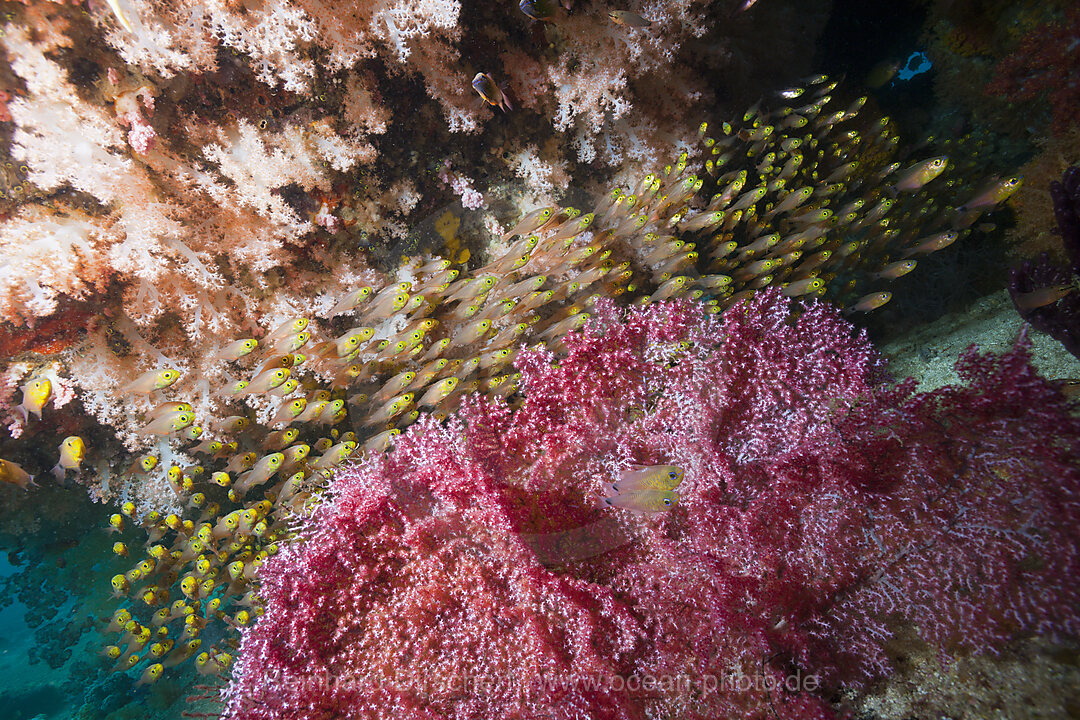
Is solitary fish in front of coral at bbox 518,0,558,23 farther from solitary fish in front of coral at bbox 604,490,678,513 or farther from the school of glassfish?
solitary fish in front of coral at bbox 604,490,678,513

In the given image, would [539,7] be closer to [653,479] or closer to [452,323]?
[452,323]

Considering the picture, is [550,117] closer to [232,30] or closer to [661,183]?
[661,183]

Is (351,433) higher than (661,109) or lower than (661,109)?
lower

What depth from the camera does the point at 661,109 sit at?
517 centimetres

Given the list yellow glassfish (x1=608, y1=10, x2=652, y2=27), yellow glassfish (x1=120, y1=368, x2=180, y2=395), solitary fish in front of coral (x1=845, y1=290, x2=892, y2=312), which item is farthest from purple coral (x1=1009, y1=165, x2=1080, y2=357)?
yellow glassfish (x1=120, y1=368, x2=180, y2=395)

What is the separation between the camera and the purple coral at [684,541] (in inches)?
89.4

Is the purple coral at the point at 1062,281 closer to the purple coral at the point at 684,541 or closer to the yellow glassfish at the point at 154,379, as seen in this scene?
the purple coral at the point at 684,541

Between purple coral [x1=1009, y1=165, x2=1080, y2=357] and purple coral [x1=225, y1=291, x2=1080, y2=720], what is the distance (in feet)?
5.99

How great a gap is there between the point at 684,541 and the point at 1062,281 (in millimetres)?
4024

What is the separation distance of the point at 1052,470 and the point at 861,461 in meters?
0.75

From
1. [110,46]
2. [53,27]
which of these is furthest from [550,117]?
[53,27]

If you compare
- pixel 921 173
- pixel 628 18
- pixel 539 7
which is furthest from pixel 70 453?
pixel 921 173

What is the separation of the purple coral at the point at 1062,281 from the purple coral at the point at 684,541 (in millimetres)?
1826

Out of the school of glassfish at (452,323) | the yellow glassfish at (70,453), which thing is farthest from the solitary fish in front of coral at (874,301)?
the yellow glassfish at (70,453)
